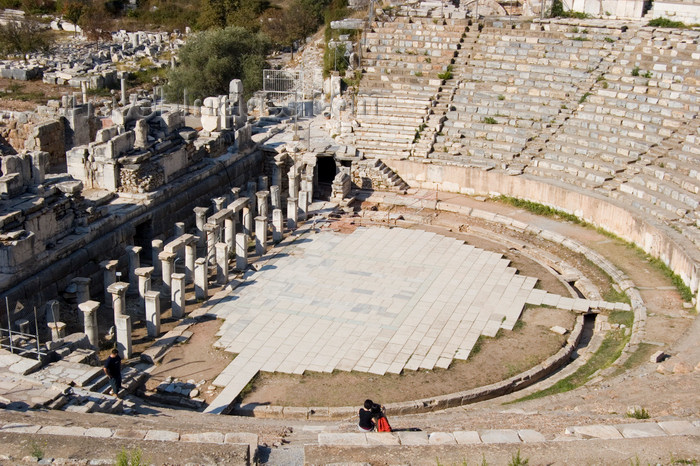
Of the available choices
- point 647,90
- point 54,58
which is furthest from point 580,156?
point 54,58

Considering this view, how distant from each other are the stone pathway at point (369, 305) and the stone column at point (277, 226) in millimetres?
620

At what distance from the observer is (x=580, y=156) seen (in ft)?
87.6

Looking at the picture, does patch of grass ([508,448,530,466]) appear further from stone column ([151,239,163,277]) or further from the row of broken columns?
stone column ([151,239,163,277])

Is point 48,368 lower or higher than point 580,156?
lower

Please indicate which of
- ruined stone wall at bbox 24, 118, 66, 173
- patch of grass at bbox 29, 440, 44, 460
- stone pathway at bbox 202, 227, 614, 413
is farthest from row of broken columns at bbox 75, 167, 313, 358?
patch of grass at bbox 29, 440, 44, 460

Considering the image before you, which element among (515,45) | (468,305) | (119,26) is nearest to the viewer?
(468,305)

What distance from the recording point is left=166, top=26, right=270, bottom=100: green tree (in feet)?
123

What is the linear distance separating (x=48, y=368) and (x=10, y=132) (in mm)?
14747

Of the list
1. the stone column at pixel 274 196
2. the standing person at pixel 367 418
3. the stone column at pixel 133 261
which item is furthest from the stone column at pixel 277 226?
the standing person at pixel 367 418

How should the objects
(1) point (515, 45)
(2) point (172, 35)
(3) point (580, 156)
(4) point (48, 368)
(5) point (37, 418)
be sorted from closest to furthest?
(5) point (37, 418)
(4) point (48, 368)
(3) point (580, 156)
(1) point (515, 45)
(2) point (172, 35)

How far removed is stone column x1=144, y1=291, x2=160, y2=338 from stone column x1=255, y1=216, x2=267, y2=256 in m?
5.06

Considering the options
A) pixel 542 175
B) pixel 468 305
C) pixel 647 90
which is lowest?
pixel 468 305

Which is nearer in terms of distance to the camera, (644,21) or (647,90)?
(647,90)

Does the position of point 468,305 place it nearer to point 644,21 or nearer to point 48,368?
point 48,368
